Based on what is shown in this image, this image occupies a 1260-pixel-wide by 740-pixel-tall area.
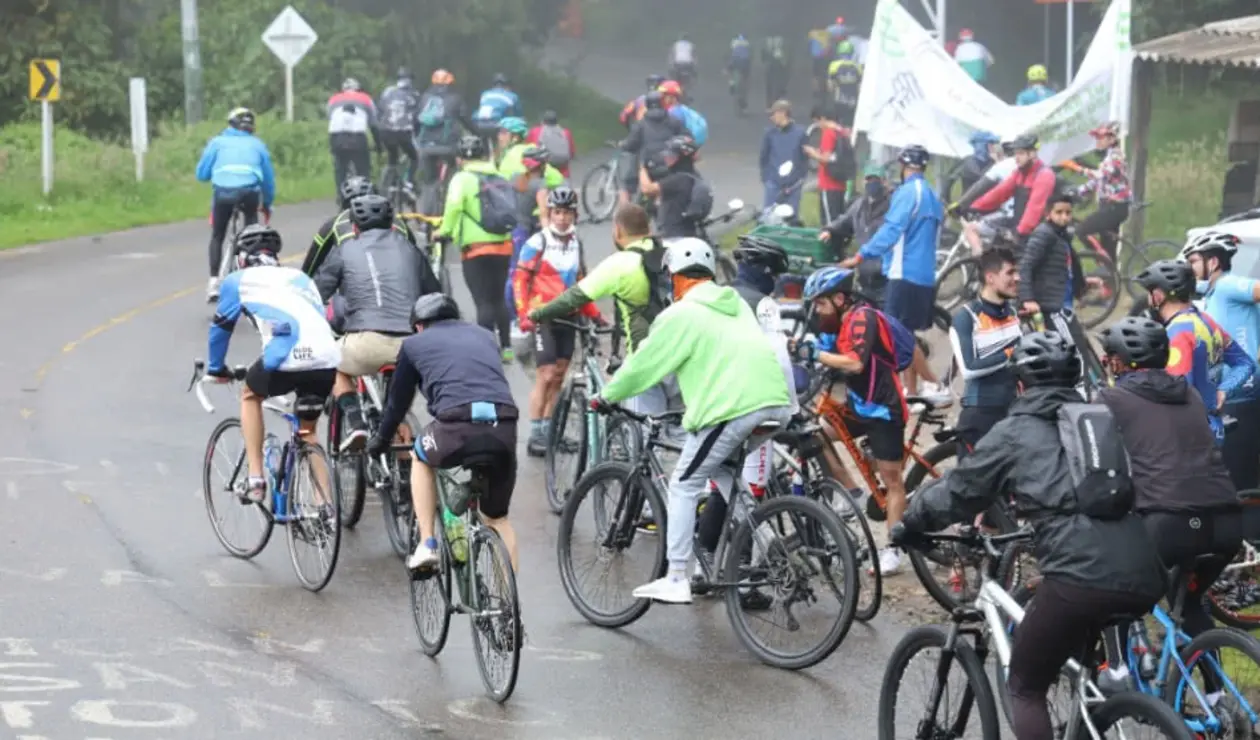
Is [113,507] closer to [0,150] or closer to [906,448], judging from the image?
[906,448]

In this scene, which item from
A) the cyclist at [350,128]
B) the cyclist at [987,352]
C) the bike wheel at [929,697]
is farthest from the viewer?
the cyclist at [350,128]

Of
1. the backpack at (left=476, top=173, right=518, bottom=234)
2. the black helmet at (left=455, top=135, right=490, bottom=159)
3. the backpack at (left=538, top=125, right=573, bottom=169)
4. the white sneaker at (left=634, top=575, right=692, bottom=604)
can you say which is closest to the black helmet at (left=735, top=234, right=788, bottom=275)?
the white sneaker at (left=634, top=575, right=692, bottom=604)

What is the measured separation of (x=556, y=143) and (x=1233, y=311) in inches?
547

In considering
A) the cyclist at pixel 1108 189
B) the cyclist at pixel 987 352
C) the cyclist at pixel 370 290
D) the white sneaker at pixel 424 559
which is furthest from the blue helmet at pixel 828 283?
the cyclist at pixel 1108 189

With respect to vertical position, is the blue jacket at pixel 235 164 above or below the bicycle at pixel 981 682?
above

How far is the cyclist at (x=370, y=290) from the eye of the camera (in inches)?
442

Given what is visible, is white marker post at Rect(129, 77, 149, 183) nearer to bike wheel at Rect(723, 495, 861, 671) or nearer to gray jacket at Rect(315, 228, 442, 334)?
gray jacket at Rect(315, 228, 442, 334)

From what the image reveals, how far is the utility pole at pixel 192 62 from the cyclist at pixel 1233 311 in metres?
25.5

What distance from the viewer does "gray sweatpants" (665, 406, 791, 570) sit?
9.14 meters

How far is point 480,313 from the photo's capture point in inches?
638

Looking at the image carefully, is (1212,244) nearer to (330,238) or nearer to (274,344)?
(274,344)

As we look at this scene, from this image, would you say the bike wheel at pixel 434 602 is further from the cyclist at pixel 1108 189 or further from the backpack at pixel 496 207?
the cyclist at pixel 1108 189

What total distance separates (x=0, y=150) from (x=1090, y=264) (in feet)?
66.4

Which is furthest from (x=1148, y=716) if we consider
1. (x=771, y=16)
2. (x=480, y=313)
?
(x=771, y=16)
